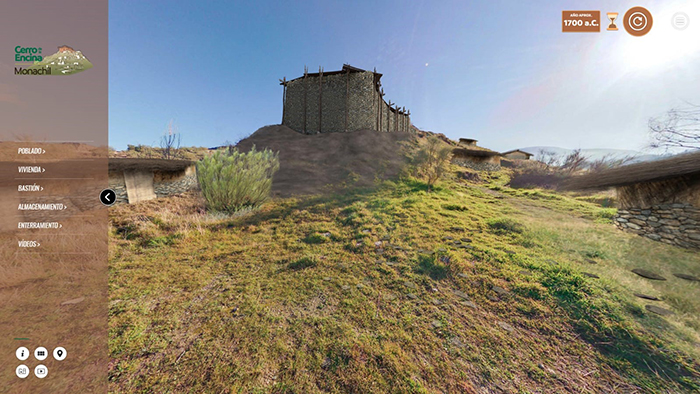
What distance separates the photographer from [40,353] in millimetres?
2027

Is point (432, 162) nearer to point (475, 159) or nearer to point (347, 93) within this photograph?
point (347, 93)

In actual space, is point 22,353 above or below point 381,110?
below

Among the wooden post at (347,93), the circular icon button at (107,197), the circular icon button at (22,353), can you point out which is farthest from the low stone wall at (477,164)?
the circular icon button at (22,353)

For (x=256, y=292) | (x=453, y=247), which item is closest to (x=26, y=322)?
A: (x=256, y=292)

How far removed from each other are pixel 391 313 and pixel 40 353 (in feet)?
12.9

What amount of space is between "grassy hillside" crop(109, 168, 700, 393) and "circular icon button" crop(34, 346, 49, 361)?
486 millimetres

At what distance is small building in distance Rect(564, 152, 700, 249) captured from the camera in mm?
5188

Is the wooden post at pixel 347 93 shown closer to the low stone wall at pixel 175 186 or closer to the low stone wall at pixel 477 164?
the low stone wall at pixel 477 164

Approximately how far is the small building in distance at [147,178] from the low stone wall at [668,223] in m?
18.1

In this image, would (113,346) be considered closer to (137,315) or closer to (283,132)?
(137,315)

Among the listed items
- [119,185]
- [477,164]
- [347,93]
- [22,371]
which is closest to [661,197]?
[22,371]

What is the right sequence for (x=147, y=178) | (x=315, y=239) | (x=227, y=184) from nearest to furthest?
(x=315, y=239) < (x=227, y=184) < (x=147, y=178)

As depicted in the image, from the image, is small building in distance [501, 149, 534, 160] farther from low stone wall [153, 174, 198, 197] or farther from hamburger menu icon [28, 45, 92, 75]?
hamburger menu icon [28, 45, 92, 75]

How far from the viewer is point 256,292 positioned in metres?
3.40
